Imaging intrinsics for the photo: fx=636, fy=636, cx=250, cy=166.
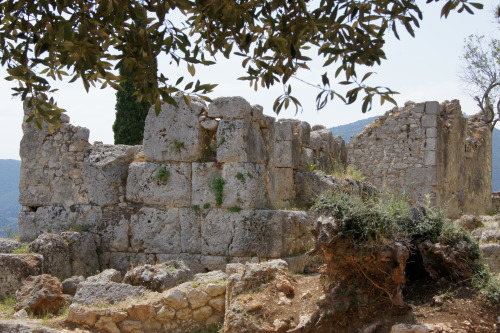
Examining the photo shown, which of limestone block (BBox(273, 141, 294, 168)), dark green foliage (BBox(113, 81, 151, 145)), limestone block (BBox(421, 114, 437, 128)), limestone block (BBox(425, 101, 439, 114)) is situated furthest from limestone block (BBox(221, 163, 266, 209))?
dark green foliage (BBox(113, 81, 151, 145))

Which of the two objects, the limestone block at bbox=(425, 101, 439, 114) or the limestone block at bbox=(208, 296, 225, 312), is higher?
the limestone block at bbox=(425, 101, 439, 114)

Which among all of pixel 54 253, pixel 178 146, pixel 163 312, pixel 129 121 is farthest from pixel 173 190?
pixel 129 121

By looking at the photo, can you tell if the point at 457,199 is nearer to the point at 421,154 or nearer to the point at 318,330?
the point at 421,154

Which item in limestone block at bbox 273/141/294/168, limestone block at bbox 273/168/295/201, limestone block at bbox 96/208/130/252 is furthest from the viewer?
limestone block at bbox 273/141/294/168

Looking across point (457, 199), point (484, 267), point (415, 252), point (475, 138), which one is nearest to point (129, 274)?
point (415, 252)

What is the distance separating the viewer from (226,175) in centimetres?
955

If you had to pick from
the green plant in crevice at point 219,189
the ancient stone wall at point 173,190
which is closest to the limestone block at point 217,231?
the ancient stone wall at point 173,190

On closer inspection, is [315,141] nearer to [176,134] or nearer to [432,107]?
[176,134]

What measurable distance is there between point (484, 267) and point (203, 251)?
4.35m

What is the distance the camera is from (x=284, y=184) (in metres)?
11.3

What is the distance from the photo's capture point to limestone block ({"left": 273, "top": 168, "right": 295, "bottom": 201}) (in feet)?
36.2

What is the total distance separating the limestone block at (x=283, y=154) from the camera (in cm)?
1151

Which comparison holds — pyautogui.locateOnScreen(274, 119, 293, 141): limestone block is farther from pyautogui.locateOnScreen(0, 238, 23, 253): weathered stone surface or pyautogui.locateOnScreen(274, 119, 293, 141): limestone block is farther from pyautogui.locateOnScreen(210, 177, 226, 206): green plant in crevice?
pyautogui.locateOnScreen(0, 238, 23, 253): weathered stone surface

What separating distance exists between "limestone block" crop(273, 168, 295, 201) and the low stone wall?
3.72 meters
